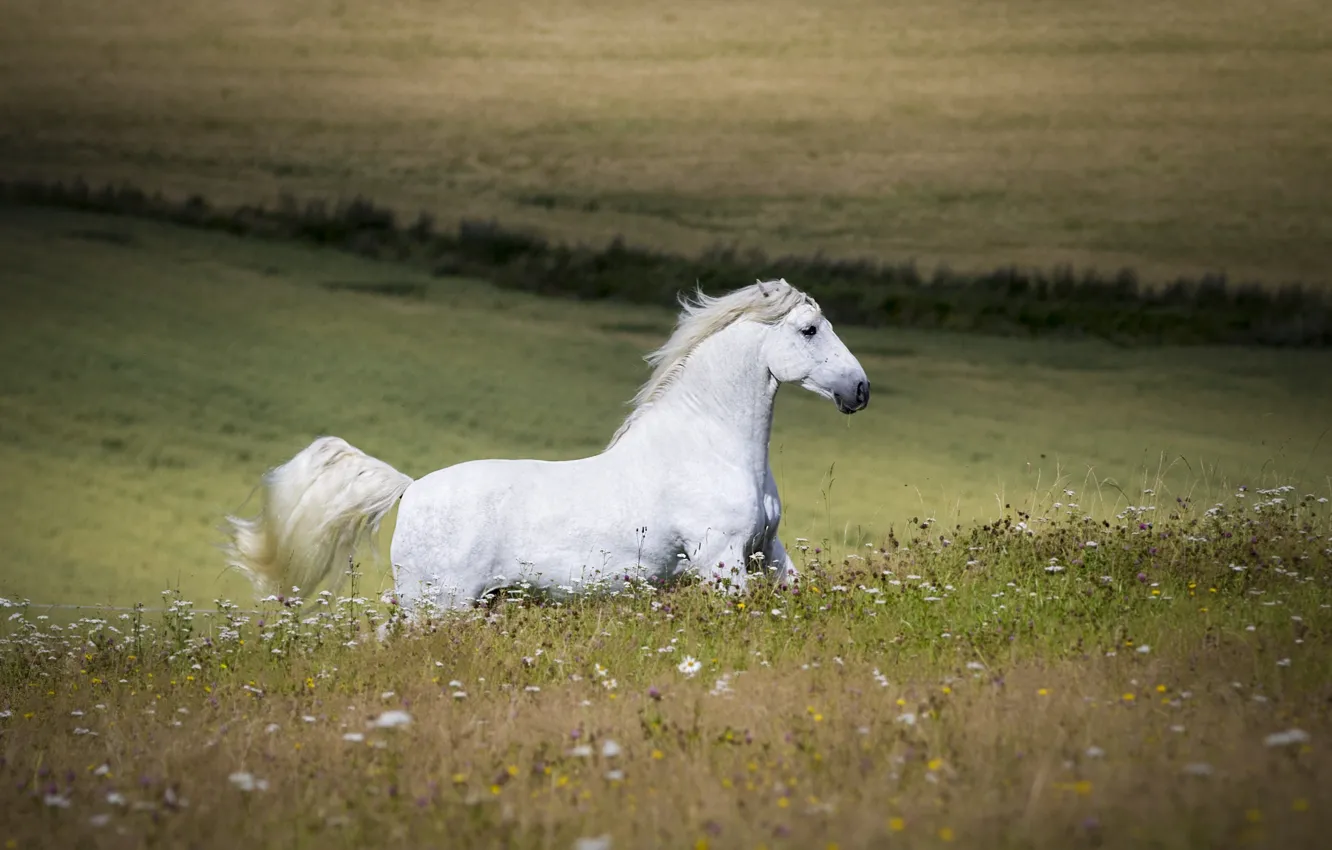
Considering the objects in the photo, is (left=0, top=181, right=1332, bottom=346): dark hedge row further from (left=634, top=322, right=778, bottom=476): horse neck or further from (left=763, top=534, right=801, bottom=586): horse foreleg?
(left=763, top=534, right=801, bottom=586): horse foreleg

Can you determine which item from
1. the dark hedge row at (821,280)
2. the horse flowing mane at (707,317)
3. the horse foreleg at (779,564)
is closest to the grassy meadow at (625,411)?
the horse foreleg at (779,564)

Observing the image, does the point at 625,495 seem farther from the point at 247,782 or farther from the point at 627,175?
the point at 627,175

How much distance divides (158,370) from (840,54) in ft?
38.1

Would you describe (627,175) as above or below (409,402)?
above

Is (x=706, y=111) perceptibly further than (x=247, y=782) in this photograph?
Yes

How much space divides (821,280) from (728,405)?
1383cm

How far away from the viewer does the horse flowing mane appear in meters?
7.89

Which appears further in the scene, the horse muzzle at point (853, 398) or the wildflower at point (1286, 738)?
the horse muzzle at point (853, 398)

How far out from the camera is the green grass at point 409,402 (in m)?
12.6

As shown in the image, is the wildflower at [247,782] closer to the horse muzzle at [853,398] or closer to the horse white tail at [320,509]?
the horse white tail at [320,509]

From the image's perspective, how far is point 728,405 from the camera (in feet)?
26.2

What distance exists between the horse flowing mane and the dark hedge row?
12115 millimetres

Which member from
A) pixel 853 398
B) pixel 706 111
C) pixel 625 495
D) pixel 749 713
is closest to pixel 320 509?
pixel 625 495

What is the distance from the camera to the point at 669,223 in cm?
2178
